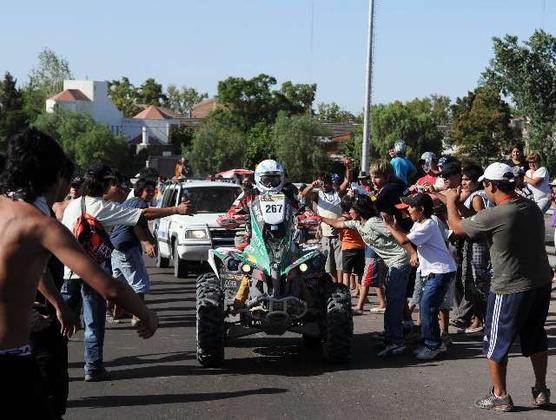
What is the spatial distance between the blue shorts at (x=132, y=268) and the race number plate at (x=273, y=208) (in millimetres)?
2867

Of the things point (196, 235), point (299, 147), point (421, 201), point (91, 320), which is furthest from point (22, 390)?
point (299, 147)

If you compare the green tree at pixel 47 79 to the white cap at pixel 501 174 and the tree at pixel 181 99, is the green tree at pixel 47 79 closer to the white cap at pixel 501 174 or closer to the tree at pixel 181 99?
the tree at pixel 181 99

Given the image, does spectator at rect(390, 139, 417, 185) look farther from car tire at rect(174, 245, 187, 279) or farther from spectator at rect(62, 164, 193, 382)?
spectator at rect(62, 164, 193, 382)

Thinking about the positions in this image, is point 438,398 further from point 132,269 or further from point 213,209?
point 213,209

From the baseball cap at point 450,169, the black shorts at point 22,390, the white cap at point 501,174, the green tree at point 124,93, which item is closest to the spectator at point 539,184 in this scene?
the baseball cap at point 450,169

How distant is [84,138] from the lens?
10819 cm

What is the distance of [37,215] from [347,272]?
10292mm

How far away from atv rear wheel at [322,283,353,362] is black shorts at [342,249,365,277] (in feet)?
15.4

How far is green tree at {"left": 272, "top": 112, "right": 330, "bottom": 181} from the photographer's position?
292 feet

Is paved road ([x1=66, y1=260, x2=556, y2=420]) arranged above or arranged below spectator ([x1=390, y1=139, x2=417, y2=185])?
below

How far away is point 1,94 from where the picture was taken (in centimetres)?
12694

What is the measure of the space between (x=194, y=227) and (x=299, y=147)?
72017mm

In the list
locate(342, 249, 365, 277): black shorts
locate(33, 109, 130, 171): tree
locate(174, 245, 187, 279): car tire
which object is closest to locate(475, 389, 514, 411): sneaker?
locate(342, 249, 365, 277): black shorts

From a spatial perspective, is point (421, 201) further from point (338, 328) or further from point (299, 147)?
point (299, 147)
